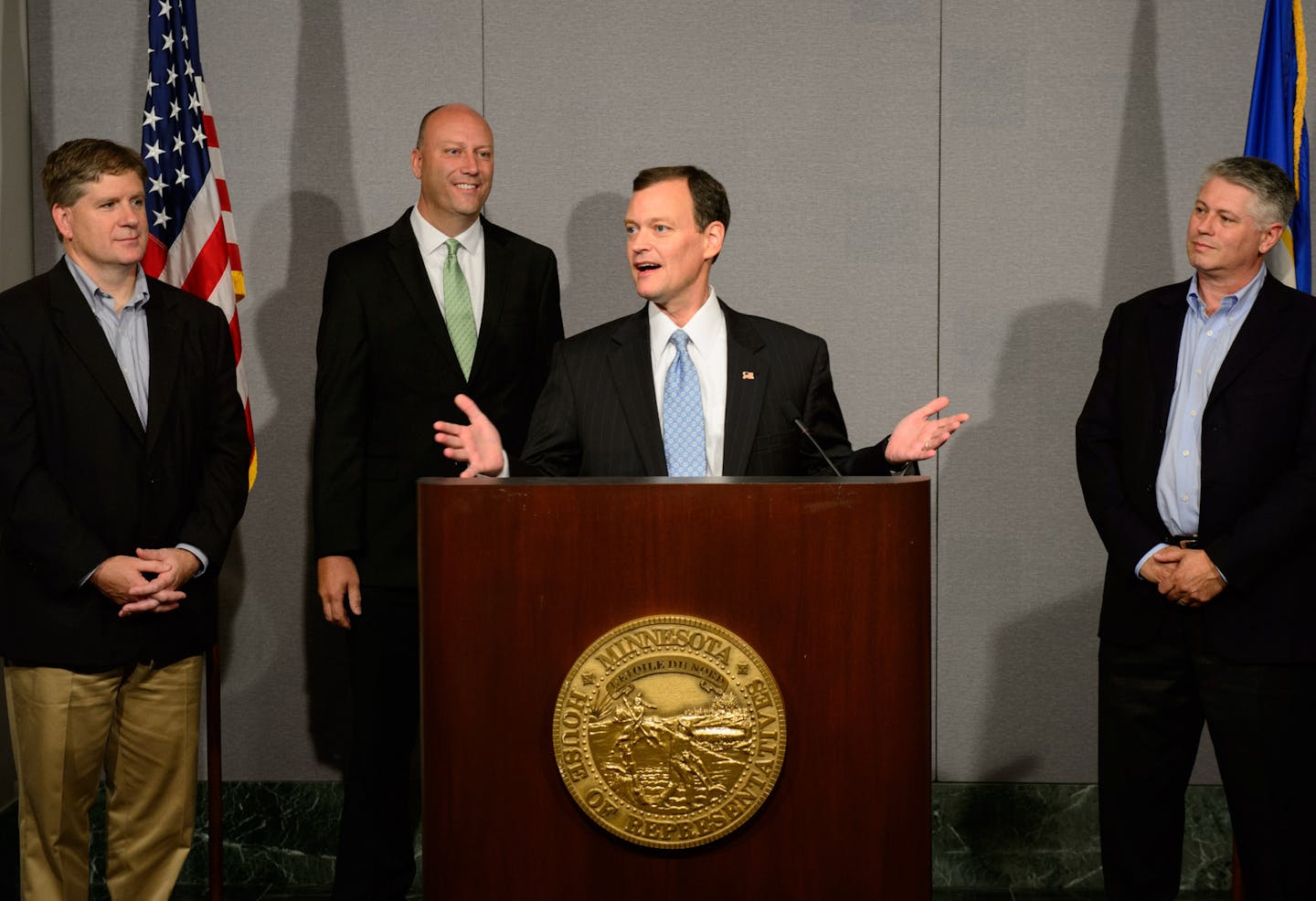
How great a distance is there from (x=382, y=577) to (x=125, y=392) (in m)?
Answer: 0.80

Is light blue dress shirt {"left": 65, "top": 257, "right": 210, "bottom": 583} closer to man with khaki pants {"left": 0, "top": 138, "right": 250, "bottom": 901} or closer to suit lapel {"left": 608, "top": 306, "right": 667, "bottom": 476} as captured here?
man with khaki pants {"left": 0, "top": 138, "right": 250, "bottom": 901}

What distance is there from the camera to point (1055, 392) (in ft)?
13.8

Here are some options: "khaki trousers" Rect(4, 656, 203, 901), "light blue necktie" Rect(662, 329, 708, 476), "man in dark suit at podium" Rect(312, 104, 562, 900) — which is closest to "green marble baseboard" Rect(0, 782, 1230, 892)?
"man in dark suit at podium" Rect(312, 104, 562, 900)

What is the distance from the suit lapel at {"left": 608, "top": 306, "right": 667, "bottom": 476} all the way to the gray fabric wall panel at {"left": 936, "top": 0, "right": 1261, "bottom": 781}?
5.58 ft

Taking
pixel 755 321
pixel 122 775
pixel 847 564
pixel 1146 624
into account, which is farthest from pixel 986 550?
pixel 122 775

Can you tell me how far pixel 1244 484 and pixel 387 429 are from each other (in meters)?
2.04

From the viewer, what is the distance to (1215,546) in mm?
2961

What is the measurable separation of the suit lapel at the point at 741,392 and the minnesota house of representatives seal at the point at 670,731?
2.25 feet

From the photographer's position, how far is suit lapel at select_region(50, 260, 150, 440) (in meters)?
2.91

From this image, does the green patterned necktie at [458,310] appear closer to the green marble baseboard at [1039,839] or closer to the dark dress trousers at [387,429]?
the dark dress trousers at [387,429]

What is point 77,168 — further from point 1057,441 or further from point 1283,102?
point 1283,102

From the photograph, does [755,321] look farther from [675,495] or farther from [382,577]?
[382,577]

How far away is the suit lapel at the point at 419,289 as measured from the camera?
339cm

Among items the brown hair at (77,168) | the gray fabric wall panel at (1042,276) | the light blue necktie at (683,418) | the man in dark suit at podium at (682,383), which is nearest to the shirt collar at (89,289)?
the brown hair at (77,168)
